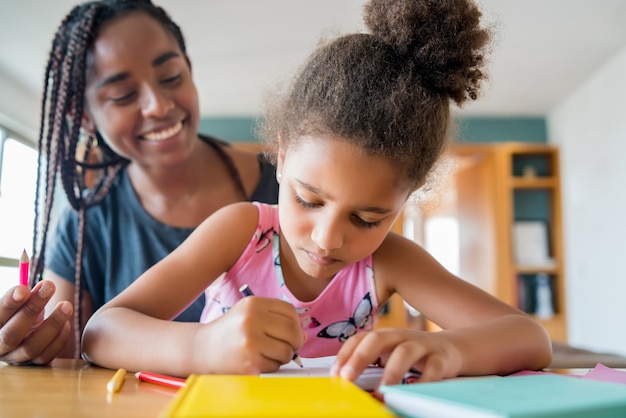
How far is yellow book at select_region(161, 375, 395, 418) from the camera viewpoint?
33cm

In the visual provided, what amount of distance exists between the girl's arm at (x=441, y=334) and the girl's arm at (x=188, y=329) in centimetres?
8

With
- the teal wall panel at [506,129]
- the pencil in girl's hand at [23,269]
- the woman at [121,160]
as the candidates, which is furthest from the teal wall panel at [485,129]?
the pencil in girl's hand at [23,269]

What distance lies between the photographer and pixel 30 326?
0.69 metres

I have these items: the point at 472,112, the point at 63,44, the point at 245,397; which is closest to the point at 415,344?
the point at 245,397

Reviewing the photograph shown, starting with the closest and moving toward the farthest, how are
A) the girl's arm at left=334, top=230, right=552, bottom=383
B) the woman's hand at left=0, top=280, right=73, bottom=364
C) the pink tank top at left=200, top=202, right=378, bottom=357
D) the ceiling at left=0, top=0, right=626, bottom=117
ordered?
the girl's arm at left=334, top=230, right=552, bottom=383 → the woman's hand at left=0, top=280, right=73, bottom=364 → the pink tank top at left=200, top=202, right=378, bottom=357 → the ceiling at left=0, top=0, right=626, bottom=117

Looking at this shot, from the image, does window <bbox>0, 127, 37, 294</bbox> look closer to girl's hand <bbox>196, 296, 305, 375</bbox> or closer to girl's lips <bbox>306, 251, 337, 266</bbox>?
girl's lips <bbox>306, 251, 337, 266</bbox>

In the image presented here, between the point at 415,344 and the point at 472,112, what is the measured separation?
4.63 metres

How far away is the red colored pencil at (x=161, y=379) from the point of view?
545mm

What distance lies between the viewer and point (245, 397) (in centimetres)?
38

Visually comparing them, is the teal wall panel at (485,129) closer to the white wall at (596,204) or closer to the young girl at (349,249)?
the white wall at (596,204)

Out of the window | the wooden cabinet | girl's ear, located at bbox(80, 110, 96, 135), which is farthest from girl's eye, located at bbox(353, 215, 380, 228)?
the wooden cabinet

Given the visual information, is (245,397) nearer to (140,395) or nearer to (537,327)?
(140,395)

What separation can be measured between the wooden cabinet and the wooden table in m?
4.40

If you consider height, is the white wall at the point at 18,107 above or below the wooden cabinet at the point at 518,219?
above
